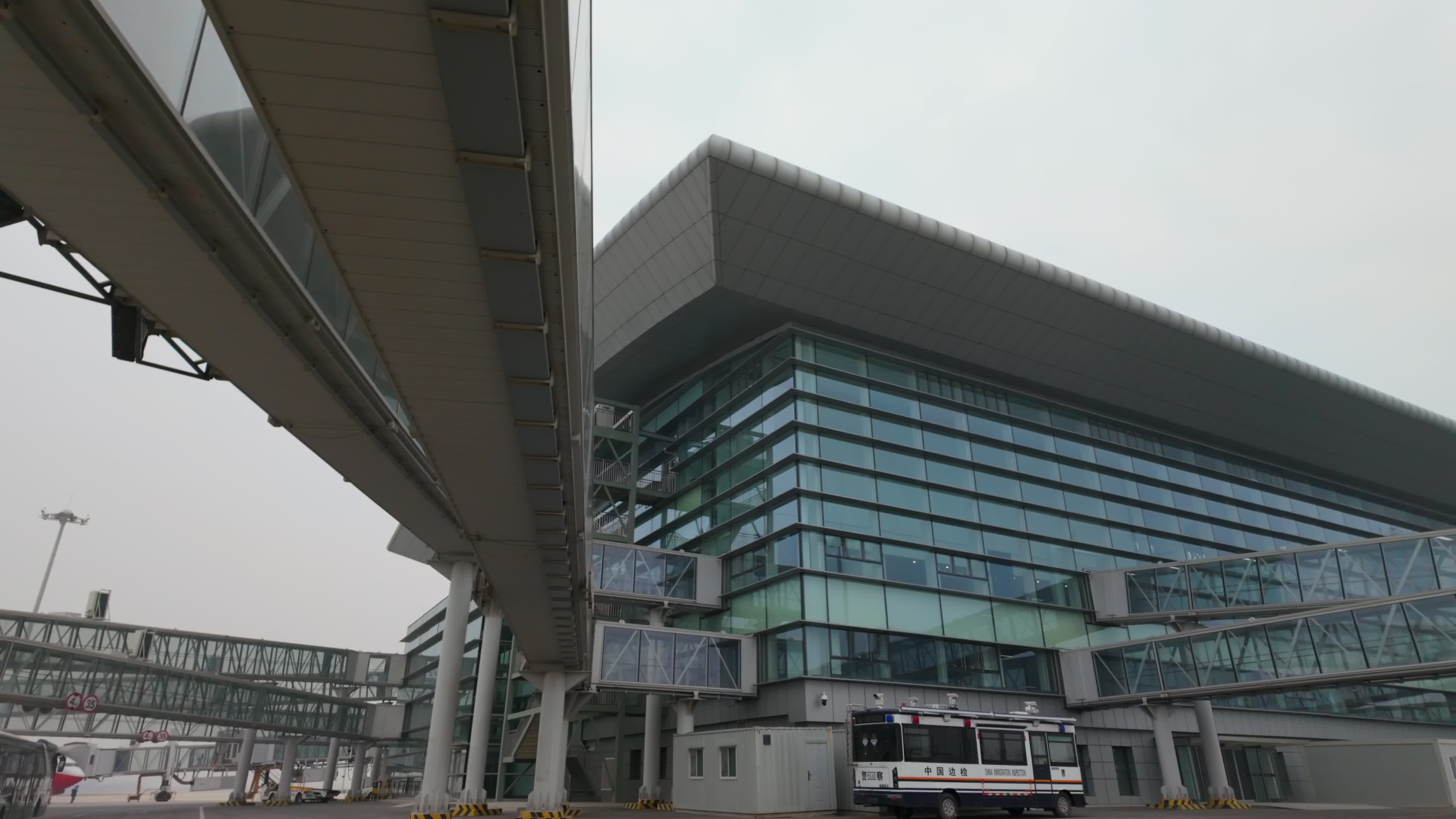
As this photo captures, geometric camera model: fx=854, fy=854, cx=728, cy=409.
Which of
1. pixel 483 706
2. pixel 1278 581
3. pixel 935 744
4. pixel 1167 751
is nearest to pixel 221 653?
pixel 483 706

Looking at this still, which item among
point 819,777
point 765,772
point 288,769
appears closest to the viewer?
point 765,772

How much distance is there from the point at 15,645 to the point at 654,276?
31.5m

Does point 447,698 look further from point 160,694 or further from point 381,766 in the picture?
point 381,766

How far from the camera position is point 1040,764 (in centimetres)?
2564

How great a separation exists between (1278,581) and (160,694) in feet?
166

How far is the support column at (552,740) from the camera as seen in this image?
26703mm

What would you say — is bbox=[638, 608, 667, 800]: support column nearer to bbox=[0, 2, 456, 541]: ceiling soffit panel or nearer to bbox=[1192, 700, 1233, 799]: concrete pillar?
bbox=[1192, 700, 1233, 799]: concrete pillar

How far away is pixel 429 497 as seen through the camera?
1959 centimetres

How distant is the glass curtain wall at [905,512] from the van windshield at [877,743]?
6.37 meters

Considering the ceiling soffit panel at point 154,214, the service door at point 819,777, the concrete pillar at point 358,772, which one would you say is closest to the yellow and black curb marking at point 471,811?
the service door at point 819,777

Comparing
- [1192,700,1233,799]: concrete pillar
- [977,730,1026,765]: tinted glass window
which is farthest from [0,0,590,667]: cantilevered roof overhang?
[1192,700,1233,799]: concrete pillar

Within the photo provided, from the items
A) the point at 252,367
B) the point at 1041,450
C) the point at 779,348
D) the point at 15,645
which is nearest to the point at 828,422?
the point at 779,348

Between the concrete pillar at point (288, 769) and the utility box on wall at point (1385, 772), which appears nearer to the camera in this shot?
the utility box on wall at point (1385, 772)

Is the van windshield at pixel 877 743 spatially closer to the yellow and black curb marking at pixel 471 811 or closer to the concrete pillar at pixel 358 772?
the yellow and black curb marking at pixel 471 811
